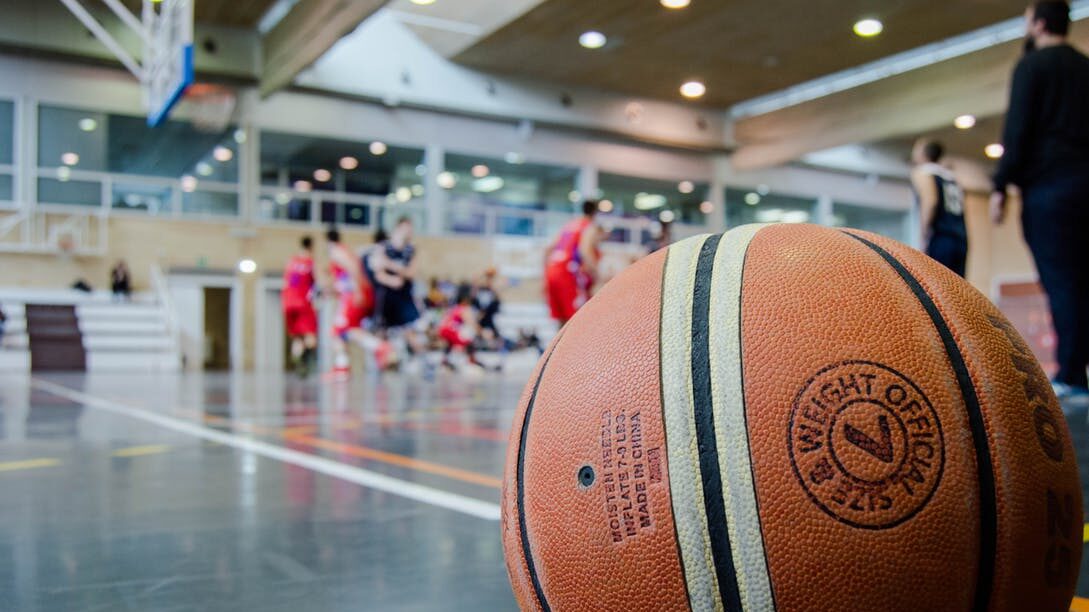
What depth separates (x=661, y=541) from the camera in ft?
3.39

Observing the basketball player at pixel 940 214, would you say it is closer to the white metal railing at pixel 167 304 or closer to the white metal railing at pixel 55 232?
the white metal railing at pixel 167 304

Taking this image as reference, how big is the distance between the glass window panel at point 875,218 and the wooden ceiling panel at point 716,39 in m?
7.93

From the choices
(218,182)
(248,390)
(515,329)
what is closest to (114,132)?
(218,182)

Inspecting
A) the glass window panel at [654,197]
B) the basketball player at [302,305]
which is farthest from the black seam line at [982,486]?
the glass window panel at [654,197]

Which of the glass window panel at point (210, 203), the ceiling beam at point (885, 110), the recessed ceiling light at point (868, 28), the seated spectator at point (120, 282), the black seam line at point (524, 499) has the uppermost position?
the recessed ceiling light at point (868, 28)

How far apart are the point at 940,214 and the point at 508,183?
1813cm

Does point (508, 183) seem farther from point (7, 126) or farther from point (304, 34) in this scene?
point (7, 126)

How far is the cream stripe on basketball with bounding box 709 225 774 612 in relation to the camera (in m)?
1.00

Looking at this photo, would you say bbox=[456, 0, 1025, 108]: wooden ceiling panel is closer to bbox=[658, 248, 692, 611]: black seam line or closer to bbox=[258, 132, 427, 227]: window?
bbox=[258, 132, 427, 227]: window

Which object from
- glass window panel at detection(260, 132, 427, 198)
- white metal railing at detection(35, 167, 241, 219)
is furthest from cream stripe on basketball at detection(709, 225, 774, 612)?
glass window panel at detection(260, 132, 427, 198)

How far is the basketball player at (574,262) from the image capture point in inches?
370

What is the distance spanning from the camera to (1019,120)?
4141 mm

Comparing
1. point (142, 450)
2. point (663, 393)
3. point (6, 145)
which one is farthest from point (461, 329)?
point (663, 393)

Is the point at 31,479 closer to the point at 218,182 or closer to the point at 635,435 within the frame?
the point at 635,435
